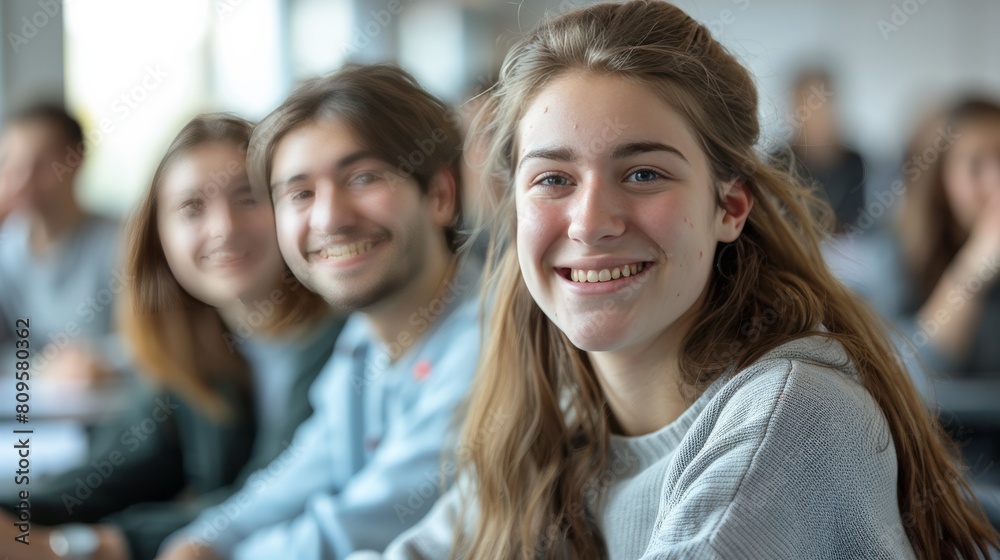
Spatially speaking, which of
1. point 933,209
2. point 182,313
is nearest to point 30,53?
point 182,313

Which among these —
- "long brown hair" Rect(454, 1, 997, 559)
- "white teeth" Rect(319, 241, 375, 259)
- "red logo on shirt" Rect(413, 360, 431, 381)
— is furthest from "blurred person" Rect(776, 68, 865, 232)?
"white teeth" Rect(319, 241, 375, 259)

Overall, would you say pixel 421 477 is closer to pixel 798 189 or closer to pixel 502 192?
pixel 502 192

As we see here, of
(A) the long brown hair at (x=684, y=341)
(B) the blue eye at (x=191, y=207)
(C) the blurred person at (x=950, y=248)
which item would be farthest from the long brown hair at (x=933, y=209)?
(B) the blue eye at (x=191, y=207)

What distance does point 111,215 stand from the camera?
0.82 m

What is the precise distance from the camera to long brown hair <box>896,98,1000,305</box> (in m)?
2.06

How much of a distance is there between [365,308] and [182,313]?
14 cm

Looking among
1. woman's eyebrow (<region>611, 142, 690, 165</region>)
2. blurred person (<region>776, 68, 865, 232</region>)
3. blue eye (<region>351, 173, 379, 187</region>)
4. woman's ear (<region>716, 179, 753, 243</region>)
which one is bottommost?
woman's ear (<region>716, 179, 753, 243</region>)

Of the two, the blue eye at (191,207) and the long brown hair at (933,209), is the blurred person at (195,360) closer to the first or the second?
the blue eye at (191,207)

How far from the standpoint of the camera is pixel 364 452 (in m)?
0.90

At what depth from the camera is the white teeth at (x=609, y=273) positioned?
0.74 metres

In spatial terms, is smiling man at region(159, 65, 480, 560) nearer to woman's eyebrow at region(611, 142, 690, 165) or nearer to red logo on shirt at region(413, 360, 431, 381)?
red logo on shirt at region(413, 360, 431, 381)

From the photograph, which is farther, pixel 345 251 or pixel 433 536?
pixel 433 536

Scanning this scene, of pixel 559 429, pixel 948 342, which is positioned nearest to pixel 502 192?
pixel 559 429

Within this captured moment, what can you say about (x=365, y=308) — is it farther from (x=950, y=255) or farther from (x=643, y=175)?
(x=950, y=255)
